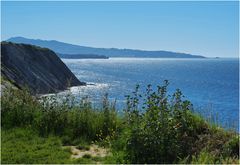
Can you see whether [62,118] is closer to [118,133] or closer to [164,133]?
[118,133]

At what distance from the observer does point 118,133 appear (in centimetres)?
984

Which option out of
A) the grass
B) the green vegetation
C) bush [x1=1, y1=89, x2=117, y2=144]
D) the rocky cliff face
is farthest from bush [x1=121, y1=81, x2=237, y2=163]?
the rocky cliff face

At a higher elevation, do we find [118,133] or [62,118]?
[62,118]

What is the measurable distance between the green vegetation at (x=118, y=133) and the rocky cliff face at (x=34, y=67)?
55631 millimetres

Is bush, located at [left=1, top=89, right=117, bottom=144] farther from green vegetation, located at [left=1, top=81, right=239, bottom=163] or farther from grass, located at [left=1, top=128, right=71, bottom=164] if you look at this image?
grass, located at [left=1, top=128, right=71, bottom=164]

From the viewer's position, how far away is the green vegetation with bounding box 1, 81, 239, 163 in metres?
8.16

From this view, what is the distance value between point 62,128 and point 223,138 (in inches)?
171

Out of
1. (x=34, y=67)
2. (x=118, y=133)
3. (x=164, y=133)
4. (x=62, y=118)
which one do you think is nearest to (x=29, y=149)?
(x=62, y=118)

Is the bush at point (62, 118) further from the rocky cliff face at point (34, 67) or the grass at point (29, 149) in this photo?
the rocky cliff face at point (34, 67)

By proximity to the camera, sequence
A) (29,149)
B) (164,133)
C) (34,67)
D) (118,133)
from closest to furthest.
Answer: (164,133)
(29,149)
(118,133)
(34,67)

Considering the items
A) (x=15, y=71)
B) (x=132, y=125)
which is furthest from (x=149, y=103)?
(x=15, y=71)

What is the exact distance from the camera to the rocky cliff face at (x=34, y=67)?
71500 millimetres

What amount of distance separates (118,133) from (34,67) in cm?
7286

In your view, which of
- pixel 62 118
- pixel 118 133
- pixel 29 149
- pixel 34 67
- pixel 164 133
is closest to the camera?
pixel 164 133
